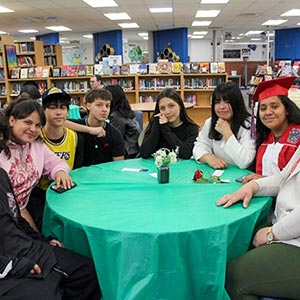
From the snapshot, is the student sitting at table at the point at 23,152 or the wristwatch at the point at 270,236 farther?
the student sitting at table at the point at 23,152

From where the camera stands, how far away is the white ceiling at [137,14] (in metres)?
8.98

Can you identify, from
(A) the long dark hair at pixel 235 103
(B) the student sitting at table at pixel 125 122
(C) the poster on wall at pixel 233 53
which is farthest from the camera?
(C) the poster on wall at pixel 233 53

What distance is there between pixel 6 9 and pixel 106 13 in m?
2.67

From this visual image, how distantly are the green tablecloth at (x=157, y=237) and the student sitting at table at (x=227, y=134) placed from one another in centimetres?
54

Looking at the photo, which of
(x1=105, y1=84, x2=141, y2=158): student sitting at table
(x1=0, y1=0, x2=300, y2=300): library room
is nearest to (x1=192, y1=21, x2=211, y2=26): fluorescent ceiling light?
(x1=105, y1=84, x2=141, y2=158): student sitting at table

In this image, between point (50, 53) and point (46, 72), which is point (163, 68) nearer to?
point (46, 72)

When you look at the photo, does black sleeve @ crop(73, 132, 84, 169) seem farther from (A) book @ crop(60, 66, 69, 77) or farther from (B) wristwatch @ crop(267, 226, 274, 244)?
(A) book @ crop(60, 66, 69, 77)

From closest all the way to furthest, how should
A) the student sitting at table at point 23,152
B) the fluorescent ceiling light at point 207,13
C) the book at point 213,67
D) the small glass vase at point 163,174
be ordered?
1. the student sitting at table at point 23,152
2. the small glass vase at point 163,174
3. the book at point 213,67
4. the fluorescent ceiling light at point 207,13

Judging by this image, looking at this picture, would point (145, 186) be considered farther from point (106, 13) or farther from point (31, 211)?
point (106, 13)

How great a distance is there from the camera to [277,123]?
2158 mm

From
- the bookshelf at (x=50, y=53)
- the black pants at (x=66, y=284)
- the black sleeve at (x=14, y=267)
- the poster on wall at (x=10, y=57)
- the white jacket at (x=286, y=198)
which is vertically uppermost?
the bookshelf at (x=50, y=53)

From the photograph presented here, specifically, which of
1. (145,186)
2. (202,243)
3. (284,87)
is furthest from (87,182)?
(284,87)

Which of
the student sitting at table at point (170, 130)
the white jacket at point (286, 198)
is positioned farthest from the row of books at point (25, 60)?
the white jacket at point (286, 198)

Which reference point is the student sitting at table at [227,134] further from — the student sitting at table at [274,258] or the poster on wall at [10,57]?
the poster on wall at [10,57]
